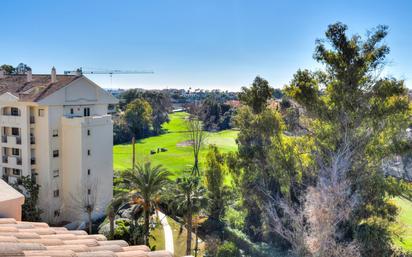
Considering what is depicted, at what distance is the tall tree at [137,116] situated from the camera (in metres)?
85.0

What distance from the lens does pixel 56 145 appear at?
112 ft

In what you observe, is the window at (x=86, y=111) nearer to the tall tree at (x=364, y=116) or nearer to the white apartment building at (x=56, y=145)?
the white apartment building at (x=56, y=145)

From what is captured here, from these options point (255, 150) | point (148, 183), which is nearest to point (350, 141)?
point (255, 150)

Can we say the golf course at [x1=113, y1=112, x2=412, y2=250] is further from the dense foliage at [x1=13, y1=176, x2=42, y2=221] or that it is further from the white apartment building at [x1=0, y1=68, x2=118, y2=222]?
the dense foliage at [x1=13, y1=176, x2=42, y2=221]

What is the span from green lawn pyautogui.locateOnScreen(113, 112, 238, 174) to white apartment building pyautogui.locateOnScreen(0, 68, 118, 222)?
1206 cm

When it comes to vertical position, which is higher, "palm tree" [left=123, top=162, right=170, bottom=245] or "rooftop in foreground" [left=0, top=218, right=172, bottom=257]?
"rooftop in foreground" [left=0, top=218, right=172, bottom=257]

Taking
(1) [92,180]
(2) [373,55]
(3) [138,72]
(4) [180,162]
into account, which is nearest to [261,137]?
(2) [373,55]

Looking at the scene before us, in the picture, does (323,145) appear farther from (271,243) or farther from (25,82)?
(25,82)

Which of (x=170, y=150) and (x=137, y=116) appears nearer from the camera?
(x=170, y=150)

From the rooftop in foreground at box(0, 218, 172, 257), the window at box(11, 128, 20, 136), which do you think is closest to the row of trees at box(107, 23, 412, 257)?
the window at box(11, 128, 20, 136)

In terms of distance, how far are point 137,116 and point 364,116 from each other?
211ft

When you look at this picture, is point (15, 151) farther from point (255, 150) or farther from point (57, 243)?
point (57, 243)

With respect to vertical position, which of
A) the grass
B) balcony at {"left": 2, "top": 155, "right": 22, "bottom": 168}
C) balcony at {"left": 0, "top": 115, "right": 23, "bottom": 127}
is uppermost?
balcony at {"left": 0, "top": 115, "right": 23, "bottom": 127}

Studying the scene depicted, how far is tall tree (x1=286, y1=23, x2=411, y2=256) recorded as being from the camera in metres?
26.0
